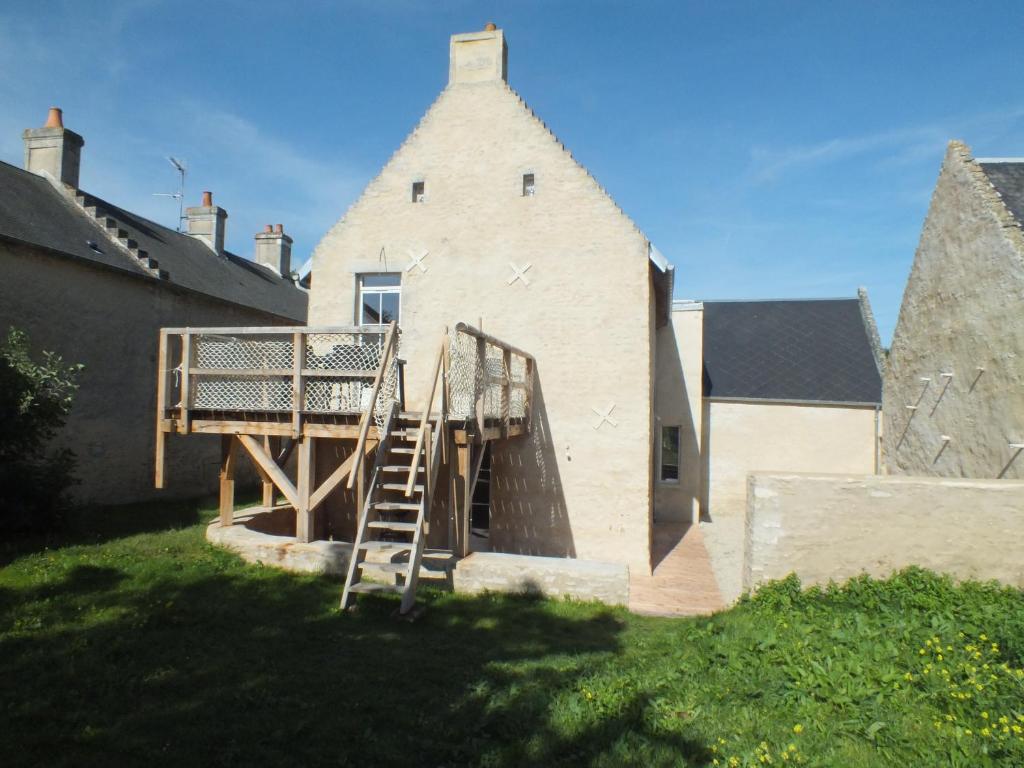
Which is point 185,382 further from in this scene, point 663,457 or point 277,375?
point 663,457

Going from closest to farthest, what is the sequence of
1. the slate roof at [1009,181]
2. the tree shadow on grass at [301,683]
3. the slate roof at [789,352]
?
the tree shadow on grass at [301,683] → the slate roof at [1009,181] → the slate roof at [789,352]

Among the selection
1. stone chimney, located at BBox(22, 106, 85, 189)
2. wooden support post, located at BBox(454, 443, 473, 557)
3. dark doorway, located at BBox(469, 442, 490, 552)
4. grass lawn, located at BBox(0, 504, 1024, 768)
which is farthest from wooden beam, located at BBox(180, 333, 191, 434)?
stone chimney, located at BBox(22, 106, 85, 189)

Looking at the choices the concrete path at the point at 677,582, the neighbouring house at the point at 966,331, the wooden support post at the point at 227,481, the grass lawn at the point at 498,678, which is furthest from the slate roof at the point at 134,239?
the neighbouring house at the point at 966,331

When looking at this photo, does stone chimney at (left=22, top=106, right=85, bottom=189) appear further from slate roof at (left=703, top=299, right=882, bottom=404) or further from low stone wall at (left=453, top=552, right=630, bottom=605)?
slate roof at (left=703, top=299, right=882, bottom=404)

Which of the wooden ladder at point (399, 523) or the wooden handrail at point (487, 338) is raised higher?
the wooden handrail at point (487, 338)

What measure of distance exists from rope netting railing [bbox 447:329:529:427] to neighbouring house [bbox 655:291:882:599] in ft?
23.1

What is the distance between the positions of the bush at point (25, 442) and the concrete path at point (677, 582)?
373 inches

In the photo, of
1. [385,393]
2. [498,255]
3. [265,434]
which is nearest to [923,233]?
[498,255]

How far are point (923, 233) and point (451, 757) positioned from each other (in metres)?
12.2

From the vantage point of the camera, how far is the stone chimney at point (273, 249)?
26.0m

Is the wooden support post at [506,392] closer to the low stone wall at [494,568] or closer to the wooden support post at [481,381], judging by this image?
the wooden support post at [481,381]

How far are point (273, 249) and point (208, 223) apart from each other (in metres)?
3.79

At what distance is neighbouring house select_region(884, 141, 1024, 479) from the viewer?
8.32 metres

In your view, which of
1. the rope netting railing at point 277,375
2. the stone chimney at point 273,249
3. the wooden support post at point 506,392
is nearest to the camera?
the rope netting railing at point 277,375
